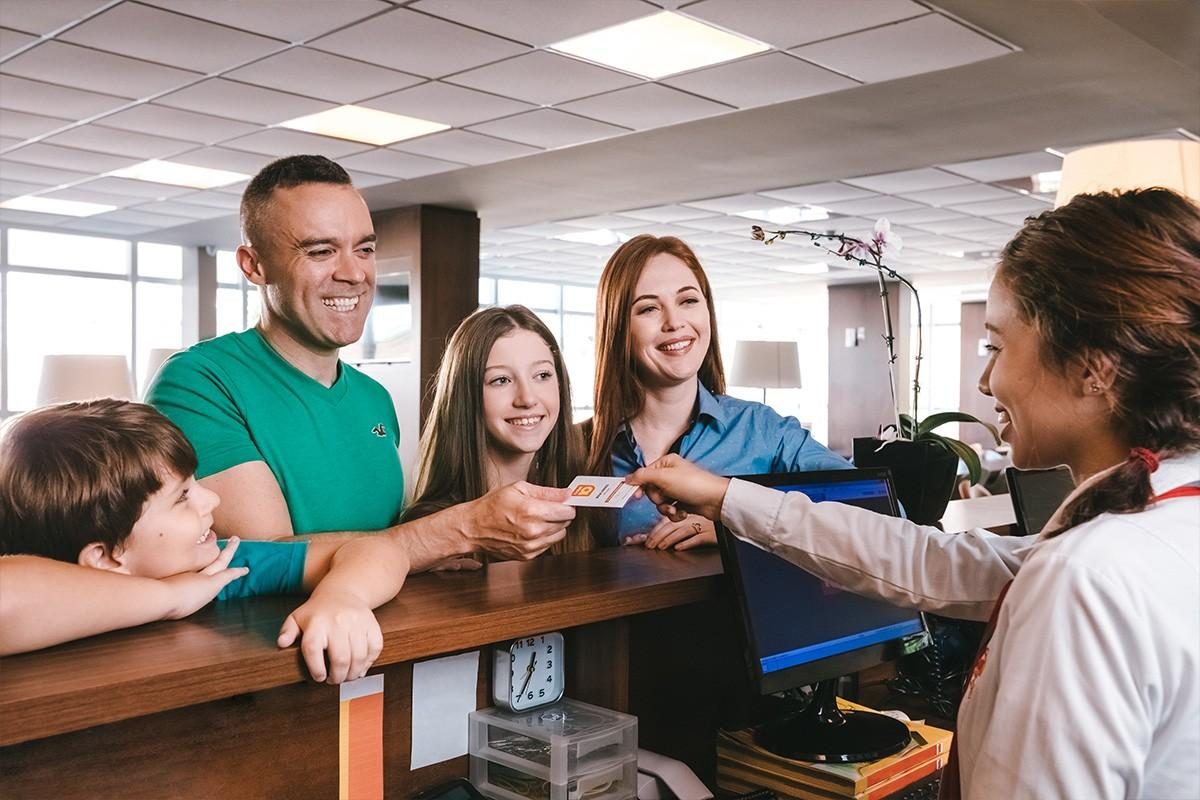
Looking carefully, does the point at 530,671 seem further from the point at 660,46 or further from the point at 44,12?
the point at 44,12

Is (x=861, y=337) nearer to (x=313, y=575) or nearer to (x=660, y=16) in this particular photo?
(x=660, y=16)

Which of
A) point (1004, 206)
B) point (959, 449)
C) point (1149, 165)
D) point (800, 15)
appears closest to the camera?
point (959, 449)

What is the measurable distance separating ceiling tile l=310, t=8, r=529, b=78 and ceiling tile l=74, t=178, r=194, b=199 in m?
3.82

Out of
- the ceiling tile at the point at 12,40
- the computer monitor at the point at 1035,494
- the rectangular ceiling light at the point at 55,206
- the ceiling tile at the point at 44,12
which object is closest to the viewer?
the computer monitor at the point at 1035,494

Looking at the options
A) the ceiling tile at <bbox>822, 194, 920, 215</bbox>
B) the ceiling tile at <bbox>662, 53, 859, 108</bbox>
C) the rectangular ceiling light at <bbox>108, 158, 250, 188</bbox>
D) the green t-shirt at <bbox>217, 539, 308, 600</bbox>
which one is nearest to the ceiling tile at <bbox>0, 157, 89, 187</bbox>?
the rectangular ceiling light at <bbox>108, 158, 250, 188</bbox>

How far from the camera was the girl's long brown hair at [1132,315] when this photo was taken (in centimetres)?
102

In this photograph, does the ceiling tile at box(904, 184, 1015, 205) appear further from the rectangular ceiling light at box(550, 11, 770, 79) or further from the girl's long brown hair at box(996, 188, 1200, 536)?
the girl's long brown hair at box(996, 188, 1200, 536)

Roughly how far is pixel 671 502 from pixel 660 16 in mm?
3076

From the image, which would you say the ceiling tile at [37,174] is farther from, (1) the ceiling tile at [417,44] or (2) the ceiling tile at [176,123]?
(1) the ceiling tile at [417,44]

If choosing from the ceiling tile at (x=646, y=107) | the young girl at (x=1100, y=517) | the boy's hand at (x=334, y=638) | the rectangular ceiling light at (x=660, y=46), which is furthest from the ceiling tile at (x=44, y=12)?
the young girl at (x=1100, y=517)

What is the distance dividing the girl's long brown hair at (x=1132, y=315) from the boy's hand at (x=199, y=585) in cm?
92

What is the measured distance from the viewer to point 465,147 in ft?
21.0

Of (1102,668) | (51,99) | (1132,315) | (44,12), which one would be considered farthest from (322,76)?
(1102,668)

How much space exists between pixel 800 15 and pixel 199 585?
3.58 metres
